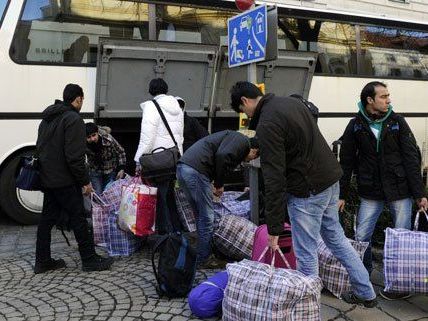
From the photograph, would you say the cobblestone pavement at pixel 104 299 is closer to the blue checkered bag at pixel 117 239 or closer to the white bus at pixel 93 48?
the blue checkered bag at pixel 117 239

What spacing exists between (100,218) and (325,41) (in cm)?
512

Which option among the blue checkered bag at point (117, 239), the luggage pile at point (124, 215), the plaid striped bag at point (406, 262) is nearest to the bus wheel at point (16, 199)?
the luggage pile at point (124, 215)

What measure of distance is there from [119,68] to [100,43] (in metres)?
0.38

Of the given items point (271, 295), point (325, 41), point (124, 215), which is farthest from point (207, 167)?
A: point (325, 41)

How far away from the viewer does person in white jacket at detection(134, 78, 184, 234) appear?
518 cm

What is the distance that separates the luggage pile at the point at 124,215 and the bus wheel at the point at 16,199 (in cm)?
157

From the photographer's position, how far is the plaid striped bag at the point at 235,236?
4.81 meters

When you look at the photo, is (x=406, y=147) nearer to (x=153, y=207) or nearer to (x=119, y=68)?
(x=153, y=207)

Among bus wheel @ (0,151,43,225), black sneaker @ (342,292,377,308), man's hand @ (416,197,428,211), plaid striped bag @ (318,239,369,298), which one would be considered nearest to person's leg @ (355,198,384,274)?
plaid striped bag @ (318,239,369,298)

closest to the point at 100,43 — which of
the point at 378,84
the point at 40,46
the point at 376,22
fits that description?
the point at 40,46

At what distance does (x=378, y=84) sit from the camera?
397cm

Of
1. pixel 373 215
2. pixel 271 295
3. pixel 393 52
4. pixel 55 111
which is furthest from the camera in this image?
pixel 393 52

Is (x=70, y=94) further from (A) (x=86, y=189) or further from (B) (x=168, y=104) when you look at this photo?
(B) (x=168, y=104)

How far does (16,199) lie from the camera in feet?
21.4
